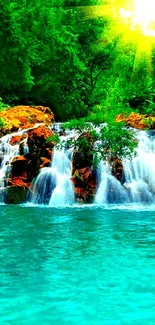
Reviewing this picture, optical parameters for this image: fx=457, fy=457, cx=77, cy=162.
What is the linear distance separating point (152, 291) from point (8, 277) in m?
1.82

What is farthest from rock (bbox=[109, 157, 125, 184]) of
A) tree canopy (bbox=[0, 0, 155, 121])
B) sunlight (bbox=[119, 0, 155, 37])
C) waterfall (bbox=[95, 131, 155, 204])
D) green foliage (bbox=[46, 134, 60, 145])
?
sunlight (bbox=[119, 0, 155, 37])

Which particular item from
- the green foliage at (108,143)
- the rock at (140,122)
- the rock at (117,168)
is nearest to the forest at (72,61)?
the rock at (140,122)

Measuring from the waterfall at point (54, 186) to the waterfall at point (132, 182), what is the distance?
1.05 metres

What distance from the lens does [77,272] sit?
6.01m

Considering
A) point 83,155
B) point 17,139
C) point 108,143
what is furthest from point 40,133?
point 108,143

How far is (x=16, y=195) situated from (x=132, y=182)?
4051mm

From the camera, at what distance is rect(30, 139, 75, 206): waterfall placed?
15078mm

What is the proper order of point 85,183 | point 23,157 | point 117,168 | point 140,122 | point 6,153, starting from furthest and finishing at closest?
1. point 140,122
2. point 6,153
3. point 23,157
4. point 117,168
5. point 85,183

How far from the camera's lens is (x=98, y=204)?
48.5 ft


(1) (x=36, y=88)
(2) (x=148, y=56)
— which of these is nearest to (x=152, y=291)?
(2) (x=148, y=56)

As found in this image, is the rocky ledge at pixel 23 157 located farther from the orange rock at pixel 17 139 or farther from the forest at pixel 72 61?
the forest at pixel 72 61

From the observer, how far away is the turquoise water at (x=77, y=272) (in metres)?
4.48

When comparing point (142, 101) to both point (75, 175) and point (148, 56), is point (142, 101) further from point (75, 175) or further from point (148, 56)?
point (75, 175)

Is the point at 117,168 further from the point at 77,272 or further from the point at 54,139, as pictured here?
the point at 77,272
